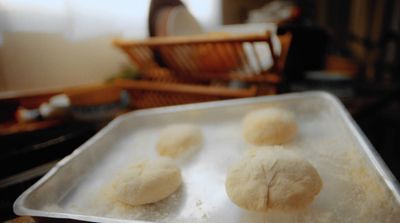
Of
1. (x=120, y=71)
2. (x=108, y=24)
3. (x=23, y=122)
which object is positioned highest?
(x=108, y=24)

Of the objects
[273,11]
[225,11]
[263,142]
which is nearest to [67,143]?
[263,142]

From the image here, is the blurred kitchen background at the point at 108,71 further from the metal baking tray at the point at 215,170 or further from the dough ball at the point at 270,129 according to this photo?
the dough ball at the point at 270,129

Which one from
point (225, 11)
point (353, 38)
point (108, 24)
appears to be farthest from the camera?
point (353, 38)

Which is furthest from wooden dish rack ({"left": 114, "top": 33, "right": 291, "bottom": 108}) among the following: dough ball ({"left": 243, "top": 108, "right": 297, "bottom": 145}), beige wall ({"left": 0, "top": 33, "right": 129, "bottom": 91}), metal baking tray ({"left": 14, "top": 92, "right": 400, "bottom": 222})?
beige wall ({"left": 0, "top": 33, "right": 129, "bottom": 91})

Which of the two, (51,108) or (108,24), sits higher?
(108,24)

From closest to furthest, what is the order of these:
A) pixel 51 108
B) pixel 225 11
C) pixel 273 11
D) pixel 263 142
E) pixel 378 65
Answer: pixel 263 142, pixel 51 108, pixel 273 11, pixel 225 11, pixel 378 65

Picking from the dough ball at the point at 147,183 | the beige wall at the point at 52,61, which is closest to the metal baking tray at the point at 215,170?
the dough ball at the point at 147,183

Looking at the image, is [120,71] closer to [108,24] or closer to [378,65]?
[108,24]
